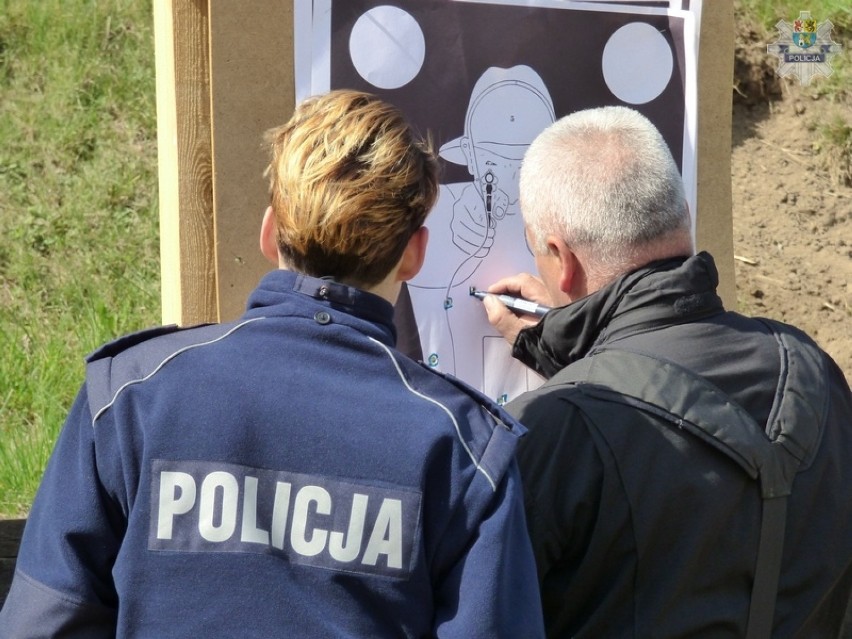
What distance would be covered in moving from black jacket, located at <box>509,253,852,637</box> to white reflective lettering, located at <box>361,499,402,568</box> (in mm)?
363

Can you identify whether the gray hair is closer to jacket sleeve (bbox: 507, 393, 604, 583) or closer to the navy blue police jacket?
jacket sleeve (bbox: 507, 393, 604, 583)

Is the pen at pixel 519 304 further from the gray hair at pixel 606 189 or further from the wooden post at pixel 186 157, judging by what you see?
the wooden post at pixel 186 157

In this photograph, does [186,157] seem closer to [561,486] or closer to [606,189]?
[606,189]

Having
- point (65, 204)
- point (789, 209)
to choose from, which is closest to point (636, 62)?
point (65, 204)

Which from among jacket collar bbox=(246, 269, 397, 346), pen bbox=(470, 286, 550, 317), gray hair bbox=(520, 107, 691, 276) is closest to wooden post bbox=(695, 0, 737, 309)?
pen bbox=(470, 286, 550, 317)

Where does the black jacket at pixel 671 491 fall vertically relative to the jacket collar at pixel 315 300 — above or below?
below

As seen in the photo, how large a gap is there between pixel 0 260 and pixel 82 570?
2832 millimetres

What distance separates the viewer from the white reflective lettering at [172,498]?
1211 millimetres

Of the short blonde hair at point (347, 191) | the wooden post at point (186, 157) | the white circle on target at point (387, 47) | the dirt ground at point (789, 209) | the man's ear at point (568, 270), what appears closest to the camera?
the short blonde hair at point (347, 191)

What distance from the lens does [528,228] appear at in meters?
1.93

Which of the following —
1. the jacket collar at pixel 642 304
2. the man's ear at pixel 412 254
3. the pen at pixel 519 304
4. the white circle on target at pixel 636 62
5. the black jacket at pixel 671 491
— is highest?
the white circle on target at pixel 636 62

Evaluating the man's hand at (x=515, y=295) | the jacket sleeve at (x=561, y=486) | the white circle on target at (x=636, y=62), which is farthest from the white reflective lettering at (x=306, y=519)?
the white circle on target at (x=636, y=62)

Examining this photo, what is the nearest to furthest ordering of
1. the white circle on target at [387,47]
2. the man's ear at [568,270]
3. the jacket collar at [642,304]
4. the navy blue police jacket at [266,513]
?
the navy blue police jacket at [266,513] < the jacket collar at [642,304] < the man's ear at [568,270] < the white circle on target at [387,47]

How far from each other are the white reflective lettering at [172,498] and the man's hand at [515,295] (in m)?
1.03
